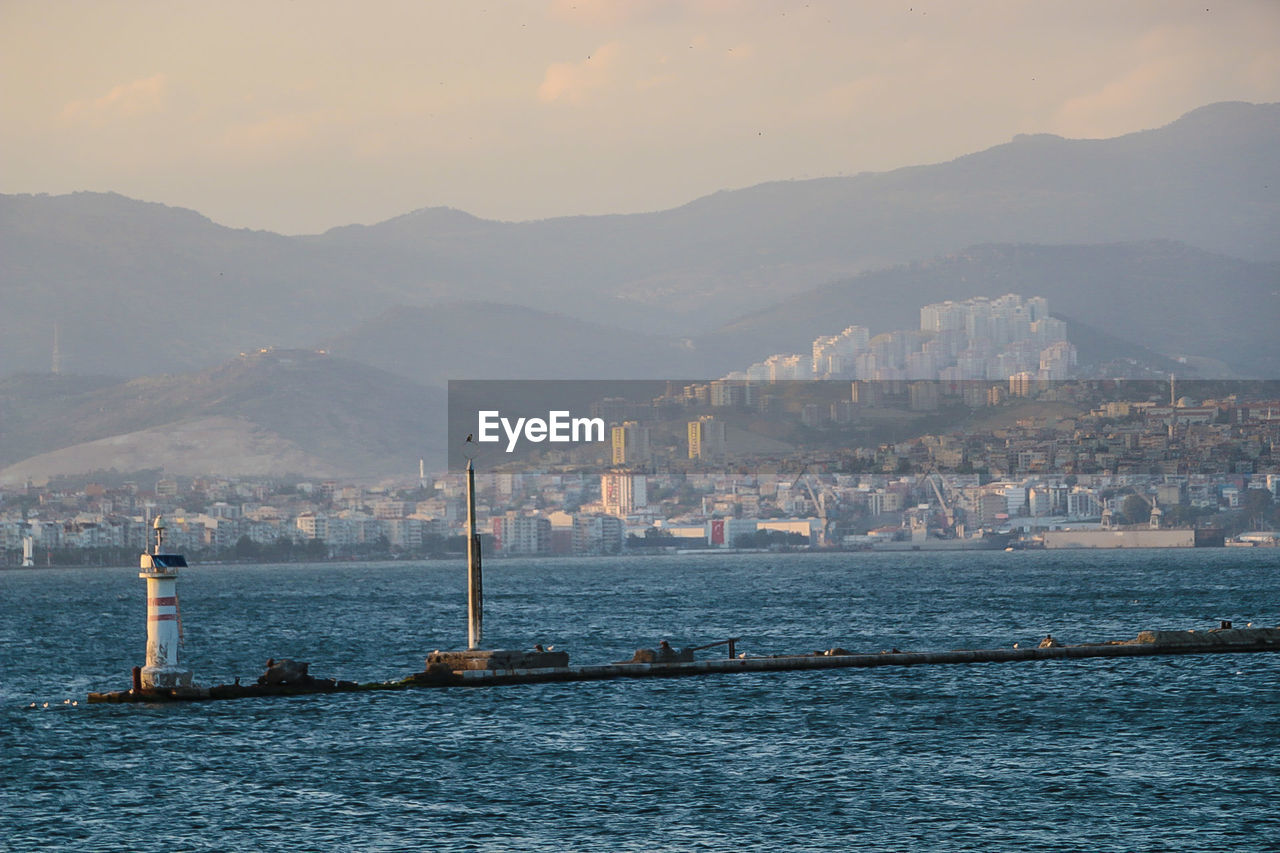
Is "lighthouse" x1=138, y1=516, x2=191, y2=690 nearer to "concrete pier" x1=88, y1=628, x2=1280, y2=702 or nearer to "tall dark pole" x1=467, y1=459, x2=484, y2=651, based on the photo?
"concrete pier" x1=88, y1=628, x2=1280, y2=702

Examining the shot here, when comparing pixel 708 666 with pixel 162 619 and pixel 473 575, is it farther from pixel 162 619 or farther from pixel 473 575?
pixel 162 619

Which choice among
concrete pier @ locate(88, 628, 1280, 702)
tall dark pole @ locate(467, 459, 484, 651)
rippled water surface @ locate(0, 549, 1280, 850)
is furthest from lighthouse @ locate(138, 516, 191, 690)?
tall dark pole @ locate(467, 459, 484, 651)

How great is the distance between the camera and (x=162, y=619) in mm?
37125

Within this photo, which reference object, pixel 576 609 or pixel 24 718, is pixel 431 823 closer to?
pixel 24 718

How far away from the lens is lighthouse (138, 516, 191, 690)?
3656 centimetres

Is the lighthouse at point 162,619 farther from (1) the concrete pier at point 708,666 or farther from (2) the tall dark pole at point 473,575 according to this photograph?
(2) the tall dark pole at point 473,575

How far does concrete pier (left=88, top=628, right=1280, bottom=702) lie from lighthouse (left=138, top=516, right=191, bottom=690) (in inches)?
11.1

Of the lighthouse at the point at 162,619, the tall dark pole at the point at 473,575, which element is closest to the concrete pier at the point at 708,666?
the lighthouse at the point at 162,619

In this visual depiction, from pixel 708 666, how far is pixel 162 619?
43.1 ft

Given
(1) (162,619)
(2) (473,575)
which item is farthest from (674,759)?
(1) (162,619)

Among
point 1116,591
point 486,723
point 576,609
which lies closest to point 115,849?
point 486,723

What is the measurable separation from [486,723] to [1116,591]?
78578 millimetres

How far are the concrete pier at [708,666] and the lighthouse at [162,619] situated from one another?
283 mm

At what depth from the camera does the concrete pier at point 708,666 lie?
39562mm
